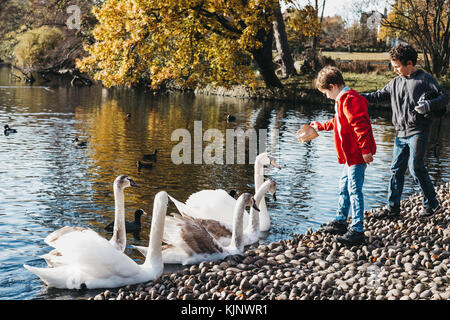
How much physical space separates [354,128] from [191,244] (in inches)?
114

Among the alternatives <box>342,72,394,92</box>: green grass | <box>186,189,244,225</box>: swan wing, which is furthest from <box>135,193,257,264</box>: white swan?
<box>342,72,394,92</box>: green grass

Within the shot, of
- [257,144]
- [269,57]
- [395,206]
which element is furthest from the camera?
[269,57]

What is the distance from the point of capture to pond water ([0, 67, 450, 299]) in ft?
29.4

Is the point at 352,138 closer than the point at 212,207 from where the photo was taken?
Yes

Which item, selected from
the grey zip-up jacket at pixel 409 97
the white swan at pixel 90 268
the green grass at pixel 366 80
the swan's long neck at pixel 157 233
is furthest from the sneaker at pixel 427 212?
the green grass at pixel 366 80

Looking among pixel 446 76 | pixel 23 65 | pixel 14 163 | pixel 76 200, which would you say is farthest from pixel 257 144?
pixel 23 65

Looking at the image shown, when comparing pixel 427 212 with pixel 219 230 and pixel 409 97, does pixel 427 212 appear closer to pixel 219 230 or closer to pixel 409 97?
pixel 409 97

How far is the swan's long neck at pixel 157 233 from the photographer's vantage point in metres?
6.98

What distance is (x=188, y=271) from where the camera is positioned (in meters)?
7.06

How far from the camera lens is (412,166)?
815cm

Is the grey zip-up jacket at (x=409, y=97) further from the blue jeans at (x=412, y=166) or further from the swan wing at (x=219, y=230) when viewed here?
the swan wing at (x=219, y=230)

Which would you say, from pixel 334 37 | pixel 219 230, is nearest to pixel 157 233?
pixel 219 230

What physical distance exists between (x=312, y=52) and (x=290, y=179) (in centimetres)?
3328

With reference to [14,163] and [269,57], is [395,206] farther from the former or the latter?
[269,57]
